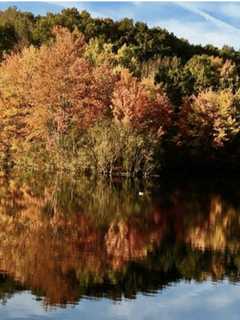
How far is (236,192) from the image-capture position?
4078 cm

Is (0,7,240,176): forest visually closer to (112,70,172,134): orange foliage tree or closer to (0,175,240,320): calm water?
(112,70,172,134): orange foliage tree

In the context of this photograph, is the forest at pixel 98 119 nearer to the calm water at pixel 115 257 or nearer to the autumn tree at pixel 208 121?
the autumn tree at pixel 208 121

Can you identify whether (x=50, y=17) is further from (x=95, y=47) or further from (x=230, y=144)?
(x=230, y=144)

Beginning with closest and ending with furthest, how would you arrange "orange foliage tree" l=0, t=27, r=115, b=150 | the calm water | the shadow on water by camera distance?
the calm water, the shadow on water, "orange foliage tree" l=0, t=27, r=115, b=150

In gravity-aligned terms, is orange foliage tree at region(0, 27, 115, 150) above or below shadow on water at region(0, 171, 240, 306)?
above

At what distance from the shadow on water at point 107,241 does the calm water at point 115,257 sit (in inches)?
1.1

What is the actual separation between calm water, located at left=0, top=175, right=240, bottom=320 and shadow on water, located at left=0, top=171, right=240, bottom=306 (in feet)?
0.09

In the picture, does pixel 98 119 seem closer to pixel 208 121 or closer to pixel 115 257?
pixel 208 121

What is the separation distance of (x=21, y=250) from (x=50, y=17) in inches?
3294

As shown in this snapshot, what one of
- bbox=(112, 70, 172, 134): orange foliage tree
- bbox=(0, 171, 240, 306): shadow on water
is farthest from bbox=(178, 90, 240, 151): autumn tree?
bbox=(0, 171, 240, 306): shadow on water

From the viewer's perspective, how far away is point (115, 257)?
1814 cm

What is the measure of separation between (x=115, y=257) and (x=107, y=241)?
2194 millimetres

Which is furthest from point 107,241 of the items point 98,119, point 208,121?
point 208,121

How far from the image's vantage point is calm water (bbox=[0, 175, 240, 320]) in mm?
13875
